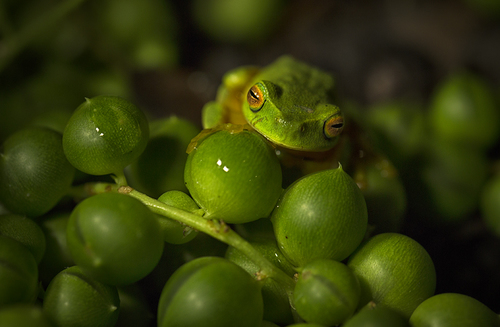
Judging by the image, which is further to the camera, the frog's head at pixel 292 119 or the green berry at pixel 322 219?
the frog's head at pixel 292 119

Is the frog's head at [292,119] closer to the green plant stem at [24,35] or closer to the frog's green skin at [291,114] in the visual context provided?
the frog's green skin at [291,114]

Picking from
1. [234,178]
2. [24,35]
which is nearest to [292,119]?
[234,178]

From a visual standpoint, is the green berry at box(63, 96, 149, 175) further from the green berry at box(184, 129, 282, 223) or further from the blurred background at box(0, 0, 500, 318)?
the blurred background at box(0, 0, 500, 318)

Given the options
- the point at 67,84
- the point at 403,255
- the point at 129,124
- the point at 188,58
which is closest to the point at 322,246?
the point at 403,255

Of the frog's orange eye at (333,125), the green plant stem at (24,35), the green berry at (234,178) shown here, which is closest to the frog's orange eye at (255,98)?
the frog's orange eye at (333,125)

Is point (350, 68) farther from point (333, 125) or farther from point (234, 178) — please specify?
point (234, 178)
